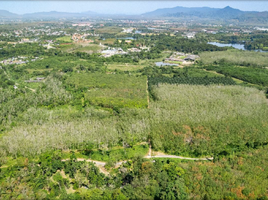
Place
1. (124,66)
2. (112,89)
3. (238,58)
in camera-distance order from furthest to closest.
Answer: (238,58), (124,66), (112,89)

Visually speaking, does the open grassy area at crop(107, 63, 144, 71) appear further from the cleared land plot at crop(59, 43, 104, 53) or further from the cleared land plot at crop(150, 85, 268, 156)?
the cleared land plot at crop(150, 85, 268, 156)

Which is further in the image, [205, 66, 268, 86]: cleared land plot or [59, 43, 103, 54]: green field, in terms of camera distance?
[59, 43, 103, 54]: green field

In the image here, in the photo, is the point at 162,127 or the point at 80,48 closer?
the point at 162,127

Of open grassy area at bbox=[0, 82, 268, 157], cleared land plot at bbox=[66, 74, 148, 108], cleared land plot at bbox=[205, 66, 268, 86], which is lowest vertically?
open grassy area at bbox=[0, 82, 268, 157]

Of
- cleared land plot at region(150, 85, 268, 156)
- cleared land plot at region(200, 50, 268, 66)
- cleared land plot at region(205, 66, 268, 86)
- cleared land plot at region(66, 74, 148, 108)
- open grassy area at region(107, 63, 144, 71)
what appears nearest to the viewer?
cleared land plot at region(150, 85, 268, 156)

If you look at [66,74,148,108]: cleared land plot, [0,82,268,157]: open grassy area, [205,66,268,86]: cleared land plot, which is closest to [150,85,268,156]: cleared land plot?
[0,82,268,157]: open grassy area

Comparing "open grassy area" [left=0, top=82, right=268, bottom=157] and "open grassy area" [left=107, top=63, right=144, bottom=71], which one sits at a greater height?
"open grassy area" [left=107, top=63, right=144, bottom=71]

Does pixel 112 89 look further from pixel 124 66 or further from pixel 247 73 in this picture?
pixel 247 73

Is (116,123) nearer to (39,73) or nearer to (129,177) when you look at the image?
(129,177)

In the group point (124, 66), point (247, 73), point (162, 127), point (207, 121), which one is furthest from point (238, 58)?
point (162, 127)
